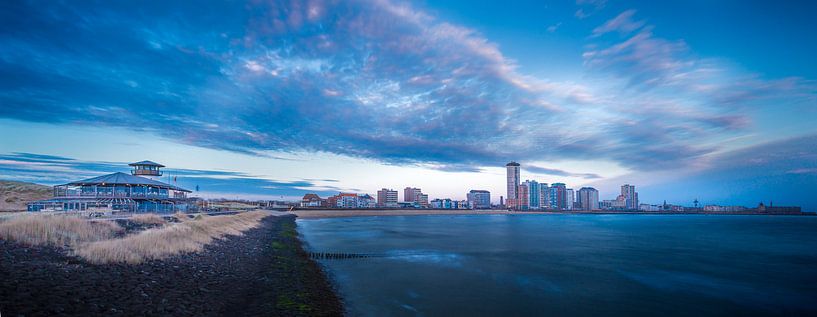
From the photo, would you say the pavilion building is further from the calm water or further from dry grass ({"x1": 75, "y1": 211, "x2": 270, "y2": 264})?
the calm water

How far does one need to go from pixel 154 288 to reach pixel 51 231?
1043cm

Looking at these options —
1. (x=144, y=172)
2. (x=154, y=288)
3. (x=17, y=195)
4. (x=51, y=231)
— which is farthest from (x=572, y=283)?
(x=17, y=195)

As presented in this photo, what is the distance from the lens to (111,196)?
49406 millimetres

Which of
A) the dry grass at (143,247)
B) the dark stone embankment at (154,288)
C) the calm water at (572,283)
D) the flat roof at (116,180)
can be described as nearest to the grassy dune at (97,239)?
the dry grass at (143,247)

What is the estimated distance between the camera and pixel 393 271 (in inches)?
1025

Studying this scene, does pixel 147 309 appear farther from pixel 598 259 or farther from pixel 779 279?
pixel 779 279

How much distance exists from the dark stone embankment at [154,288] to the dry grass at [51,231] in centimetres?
144

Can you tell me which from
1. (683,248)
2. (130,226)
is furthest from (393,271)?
(683,248)

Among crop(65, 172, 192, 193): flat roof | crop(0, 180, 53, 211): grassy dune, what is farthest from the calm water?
crop(0, 180, 53, 211): grassy dune

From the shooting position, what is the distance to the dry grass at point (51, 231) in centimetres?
1633

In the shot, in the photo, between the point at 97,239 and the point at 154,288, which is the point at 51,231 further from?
the point at 154,288

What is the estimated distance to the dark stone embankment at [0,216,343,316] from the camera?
30.6 feet

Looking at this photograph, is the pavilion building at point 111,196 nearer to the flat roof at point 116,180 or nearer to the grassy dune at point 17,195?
the flat roof at point 116,180

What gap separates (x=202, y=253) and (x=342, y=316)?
11.0m
